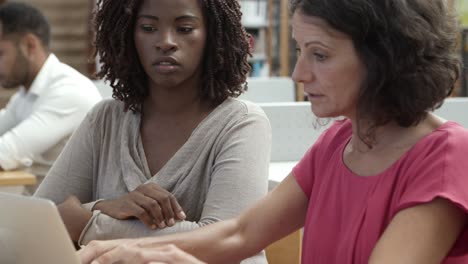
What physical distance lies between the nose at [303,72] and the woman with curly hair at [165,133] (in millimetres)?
474

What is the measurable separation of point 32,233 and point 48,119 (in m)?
2.22

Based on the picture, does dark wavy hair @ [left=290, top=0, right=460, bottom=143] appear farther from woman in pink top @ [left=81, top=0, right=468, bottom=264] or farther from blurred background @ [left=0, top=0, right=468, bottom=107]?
blurred background @ [left=0, top=0, right=468, bottom=107]

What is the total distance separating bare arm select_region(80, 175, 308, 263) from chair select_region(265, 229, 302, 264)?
49 centimetres

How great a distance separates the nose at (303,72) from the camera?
4.42 ft

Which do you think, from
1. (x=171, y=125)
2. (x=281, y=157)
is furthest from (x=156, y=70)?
(x=281, y=157)

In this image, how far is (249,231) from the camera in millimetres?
1566

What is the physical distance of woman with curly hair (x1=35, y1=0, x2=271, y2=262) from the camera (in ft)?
5.84

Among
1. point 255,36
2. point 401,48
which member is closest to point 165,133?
point 401,48

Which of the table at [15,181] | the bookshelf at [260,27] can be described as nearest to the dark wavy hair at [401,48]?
the table at [15,181]

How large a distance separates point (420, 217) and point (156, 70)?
0.81m

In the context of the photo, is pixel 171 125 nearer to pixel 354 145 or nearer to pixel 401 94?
pixel 354 145

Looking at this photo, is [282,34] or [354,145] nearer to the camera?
[354,145]

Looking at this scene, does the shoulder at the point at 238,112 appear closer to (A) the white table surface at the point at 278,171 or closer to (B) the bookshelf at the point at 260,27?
(A) the white table surface at the point at 278,171

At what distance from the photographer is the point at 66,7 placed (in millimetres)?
9070
